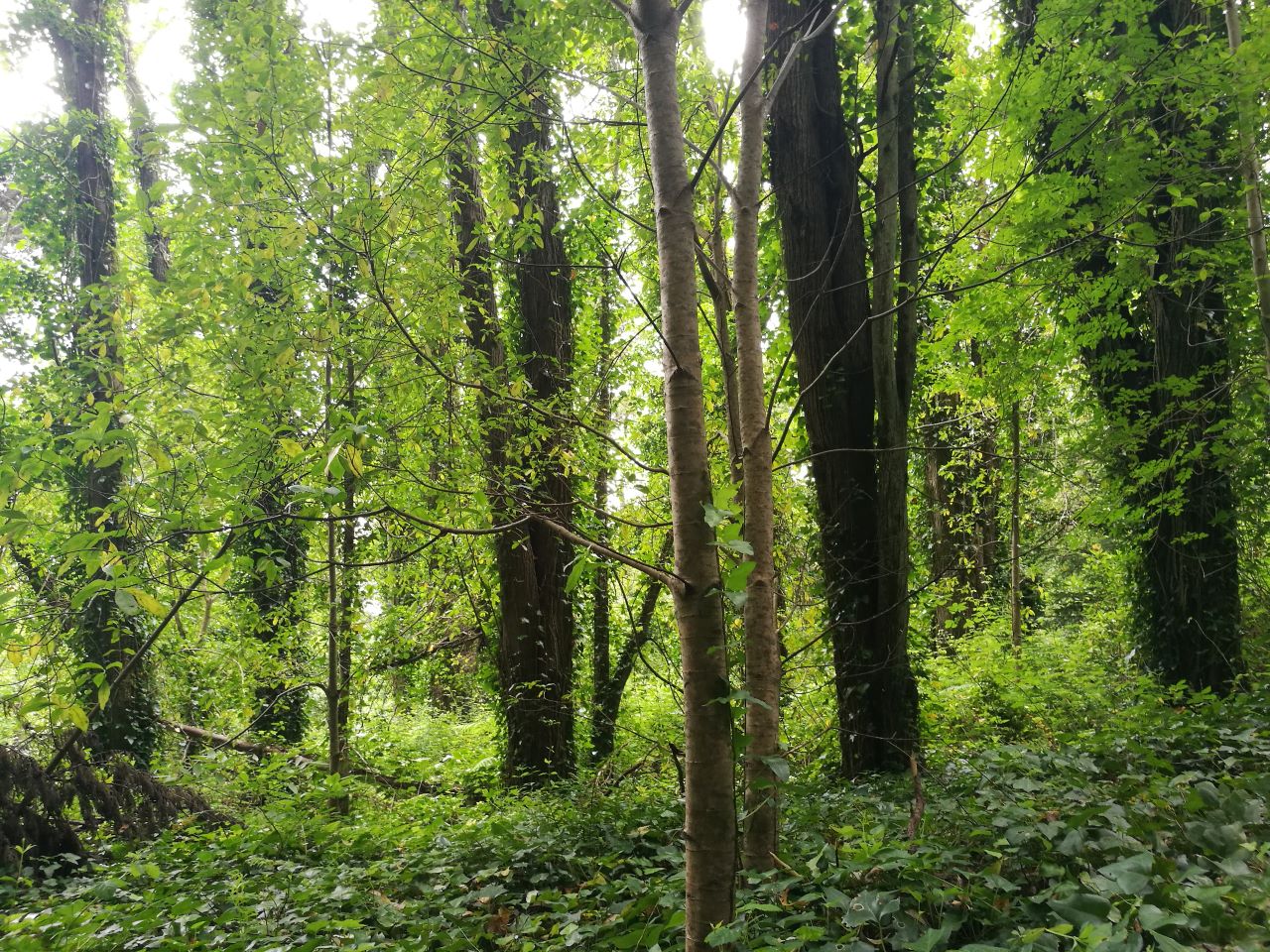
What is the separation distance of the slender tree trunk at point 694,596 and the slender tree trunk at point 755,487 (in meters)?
0.82

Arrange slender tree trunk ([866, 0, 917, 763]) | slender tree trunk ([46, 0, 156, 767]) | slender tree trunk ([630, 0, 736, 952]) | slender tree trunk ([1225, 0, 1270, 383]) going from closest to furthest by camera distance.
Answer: slender tree trunk ([630, 0, 736, 952]), slender tree trunk ([1225, 0, 1270, 383]), slender tree trunk ([866, 0, 917, 763]), slender tree trunk ([46, 0, 156, 767])

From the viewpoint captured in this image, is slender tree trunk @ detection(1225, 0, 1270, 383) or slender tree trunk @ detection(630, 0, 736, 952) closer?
slender tree trunk @ detection(630, 0, 736, 952)

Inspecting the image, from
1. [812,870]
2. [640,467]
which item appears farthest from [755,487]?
[812,870]

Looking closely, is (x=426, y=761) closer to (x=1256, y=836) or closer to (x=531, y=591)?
(x=531, y=591)

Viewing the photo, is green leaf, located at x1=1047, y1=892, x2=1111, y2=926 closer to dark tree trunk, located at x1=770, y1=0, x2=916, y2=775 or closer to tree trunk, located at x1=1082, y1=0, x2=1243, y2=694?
dark tree trunk, located at x1=770, y1=0, x2=916, y2=775

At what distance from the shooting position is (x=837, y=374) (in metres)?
5.79

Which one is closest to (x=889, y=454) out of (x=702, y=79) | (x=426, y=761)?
(x=702, y=79)

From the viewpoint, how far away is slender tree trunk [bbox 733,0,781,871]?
277cm

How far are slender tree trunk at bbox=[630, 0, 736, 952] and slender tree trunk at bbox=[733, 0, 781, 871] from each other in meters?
0.82

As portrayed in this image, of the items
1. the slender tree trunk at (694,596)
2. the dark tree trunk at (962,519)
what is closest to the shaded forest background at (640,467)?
the slender tree trunk at (694,596)

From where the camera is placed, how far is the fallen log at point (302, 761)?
7098 millimetres

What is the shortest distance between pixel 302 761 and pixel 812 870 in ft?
21.0

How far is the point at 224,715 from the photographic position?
9398 millimetres

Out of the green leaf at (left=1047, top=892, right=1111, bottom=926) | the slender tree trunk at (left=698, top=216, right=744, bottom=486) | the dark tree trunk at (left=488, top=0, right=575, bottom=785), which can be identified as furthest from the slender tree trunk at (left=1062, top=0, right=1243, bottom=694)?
the dark tree trunk at (left=488, top=0, right=575, bottom=785)
